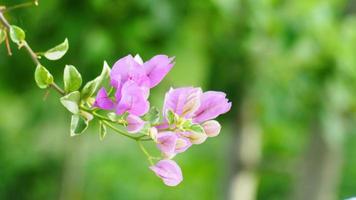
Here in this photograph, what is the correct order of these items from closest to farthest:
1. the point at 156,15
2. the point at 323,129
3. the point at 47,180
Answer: the point at 156,15, the point at 323,129, the point at 47,180

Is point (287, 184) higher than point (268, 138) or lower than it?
higher

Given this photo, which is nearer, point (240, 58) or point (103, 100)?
point (103, 100)

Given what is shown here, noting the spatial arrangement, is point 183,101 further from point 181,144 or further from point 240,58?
point 240,58

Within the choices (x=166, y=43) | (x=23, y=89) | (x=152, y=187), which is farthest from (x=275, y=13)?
(x=152, y=187)

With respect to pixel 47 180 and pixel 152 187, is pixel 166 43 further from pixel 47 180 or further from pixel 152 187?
pixel 152 187

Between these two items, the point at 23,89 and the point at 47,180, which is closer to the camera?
the point at 23,89

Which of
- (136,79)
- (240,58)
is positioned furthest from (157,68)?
(240,58)

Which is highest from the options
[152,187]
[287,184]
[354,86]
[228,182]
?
[287,184]
